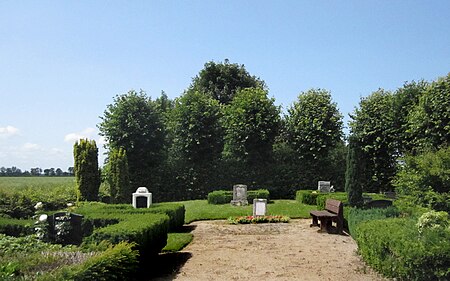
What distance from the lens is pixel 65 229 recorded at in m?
10.9

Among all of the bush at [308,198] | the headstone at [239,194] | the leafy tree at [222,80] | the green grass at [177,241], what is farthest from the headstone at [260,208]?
the leafy tree at [222,80]

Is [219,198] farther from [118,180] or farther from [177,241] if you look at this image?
[177,241]

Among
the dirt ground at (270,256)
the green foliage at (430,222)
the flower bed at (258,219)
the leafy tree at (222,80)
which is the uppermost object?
the leafy tree at (222,80)

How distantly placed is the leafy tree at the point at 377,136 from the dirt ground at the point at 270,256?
13093mm

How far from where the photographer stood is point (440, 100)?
23.0m

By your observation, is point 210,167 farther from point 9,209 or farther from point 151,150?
point 9,209

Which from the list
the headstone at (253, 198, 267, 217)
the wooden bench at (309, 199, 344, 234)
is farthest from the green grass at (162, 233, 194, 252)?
the headstone at (253, 198, 267, 217)

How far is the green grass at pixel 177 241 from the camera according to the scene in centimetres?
1270

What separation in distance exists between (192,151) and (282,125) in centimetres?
720

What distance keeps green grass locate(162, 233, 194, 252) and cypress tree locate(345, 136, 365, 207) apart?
7624mm

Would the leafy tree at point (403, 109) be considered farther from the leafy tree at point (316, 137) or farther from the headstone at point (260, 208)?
the headstone at point (260, 208)

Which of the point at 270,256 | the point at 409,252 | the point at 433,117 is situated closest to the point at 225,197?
the point at 433,117

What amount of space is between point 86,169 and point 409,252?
21655 millimetres

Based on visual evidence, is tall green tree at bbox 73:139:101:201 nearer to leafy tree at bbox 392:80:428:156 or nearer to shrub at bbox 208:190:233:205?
shrub at bbox 208:190:233:205
